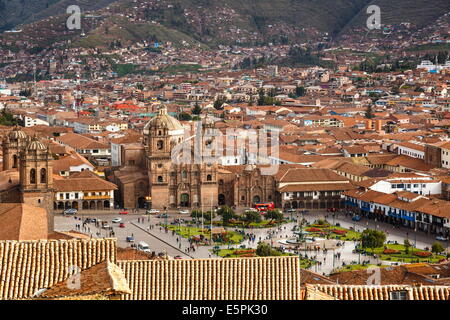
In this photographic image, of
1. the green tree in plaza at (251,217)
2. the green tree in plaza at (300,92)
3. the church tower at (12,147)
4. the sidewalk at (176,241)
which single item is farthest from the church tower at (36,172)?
the green tree in plaza at (300,92)

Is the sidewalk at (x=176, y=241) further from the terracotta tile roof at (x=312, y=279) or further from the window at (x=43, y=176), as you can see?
the terracotta tile roof at (x=312, y=279)

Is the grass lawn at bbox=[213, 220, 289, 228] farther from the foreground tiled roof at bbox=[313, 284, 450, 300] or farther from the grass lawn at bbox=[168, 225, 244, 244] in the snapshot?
the foreground tiled roof at bbox=[313, 284, 450, 300]

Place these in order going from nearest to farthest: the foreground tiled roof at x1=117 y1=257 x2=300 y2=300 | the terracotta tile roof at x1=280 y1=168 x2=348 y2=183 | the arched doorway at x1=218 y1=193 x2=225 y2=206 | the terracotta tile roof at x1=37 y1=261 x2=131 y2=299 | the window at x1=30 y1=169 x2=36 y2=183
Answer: the terracotta tile roof at x1=37 y1=261 x2=131 y2=299
the foreground tiled roof at x1=117 y1=257 x2=300 y2=300
the window at x1=30 y1=169 x2=36 y2=183
the terracotta tile roof at x1=280 y1=168 x2=348 y2=183
the arched doorway at x1=218 y1=193 x2=225 y2=206

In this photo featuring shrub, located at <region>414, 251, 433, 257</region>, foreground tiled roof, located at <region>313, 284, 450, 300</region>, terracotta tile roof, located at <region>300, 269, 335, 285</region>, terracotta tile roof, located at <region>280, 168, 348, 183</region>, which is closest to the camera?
foreground tiled roof, located at <region>313, 284, 450, 300</region>

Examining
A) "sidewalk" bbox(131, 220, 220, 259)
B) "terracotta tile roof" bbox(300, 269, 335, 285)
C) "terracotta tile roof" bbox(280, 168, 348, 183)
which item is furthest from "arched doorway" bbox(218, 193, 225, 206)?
"terracotta tile roof" bbox(300, 269, 335, 285)
